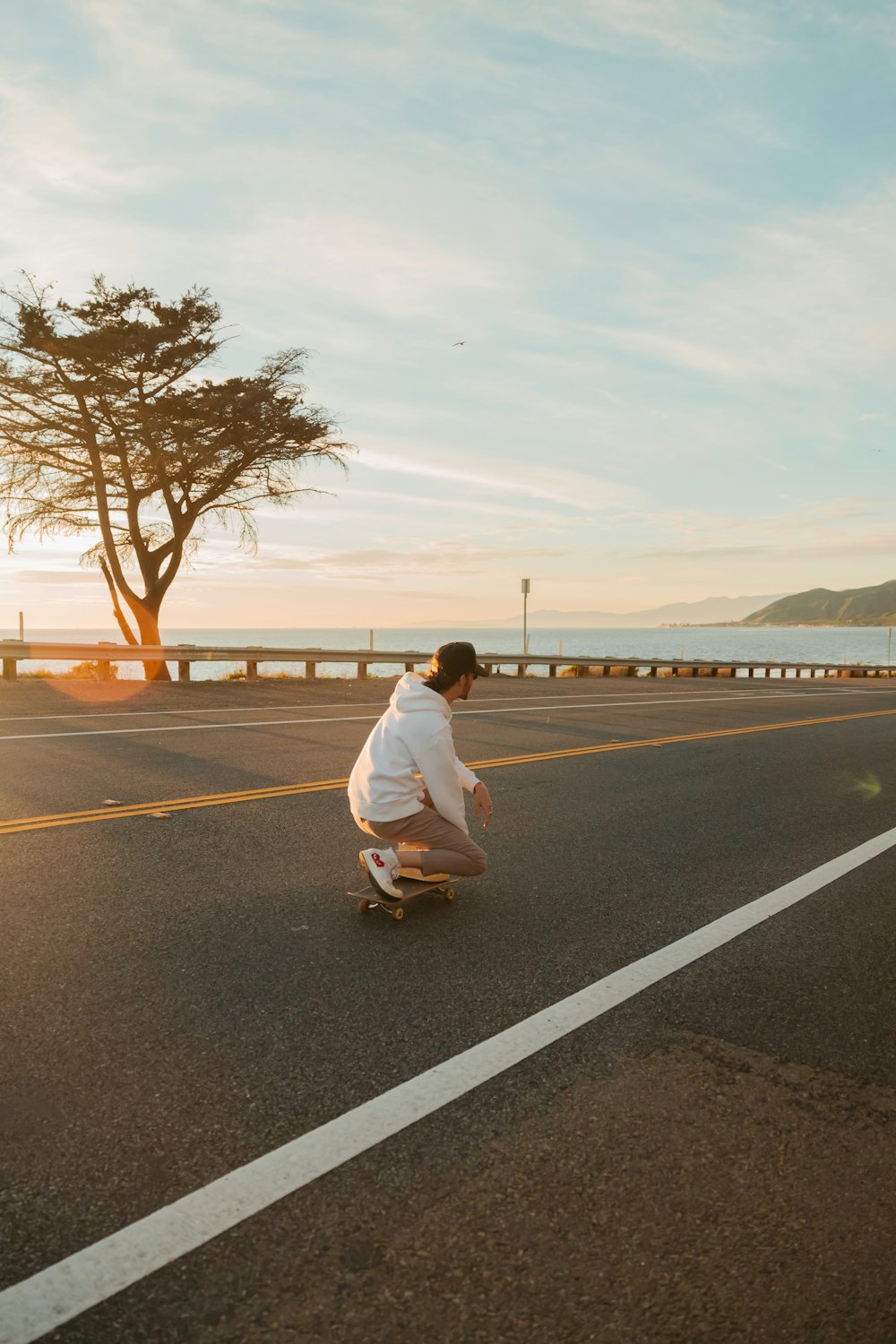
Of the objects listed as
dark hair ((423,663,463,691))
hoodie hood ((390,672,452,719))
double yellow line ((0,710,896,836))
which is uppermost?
dark hair ((423,663,463,691))

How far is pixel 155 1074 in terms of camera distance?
3568 millimetres

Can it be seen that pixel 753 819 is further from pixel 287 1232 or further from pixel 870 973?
pixel 287 1232

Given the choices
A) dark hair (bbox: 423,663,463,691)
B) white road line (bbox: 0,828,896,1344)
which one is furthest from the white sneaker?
white road line (bbox: 0,828,896,1344)

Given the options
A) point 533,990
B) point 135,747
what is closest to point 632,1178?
point 533,990

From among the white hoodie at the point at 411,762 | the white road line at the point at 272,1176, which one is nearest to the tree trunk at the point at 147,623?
the white hoodie at the point at 411,762

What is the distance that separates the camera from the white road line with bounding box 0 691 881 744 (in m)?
12.6

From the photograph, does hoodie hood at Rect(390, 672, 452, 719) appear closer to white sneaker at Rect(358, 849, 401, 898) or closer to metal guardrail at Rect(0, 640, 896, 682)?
white sneaker at Rect(358, 849, 401, 898)

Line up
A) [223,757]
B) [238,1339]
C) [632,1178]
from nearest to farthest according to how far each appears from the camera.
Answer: [238,1339] < [632,1178] < [223,757]

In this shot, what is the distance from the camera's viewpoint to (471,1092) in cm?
347

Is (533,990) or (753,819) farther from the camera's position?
(753,819)

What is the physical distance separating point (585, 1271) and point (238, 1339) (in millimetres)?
849

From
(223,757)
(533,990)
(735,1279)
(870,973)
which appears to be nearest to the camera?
(735,1279)

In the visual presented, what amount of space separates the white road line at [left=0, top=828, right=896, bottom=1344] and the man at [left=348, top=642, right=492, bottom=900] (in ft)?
4.63

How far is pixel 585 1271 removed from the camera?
2.57 m
